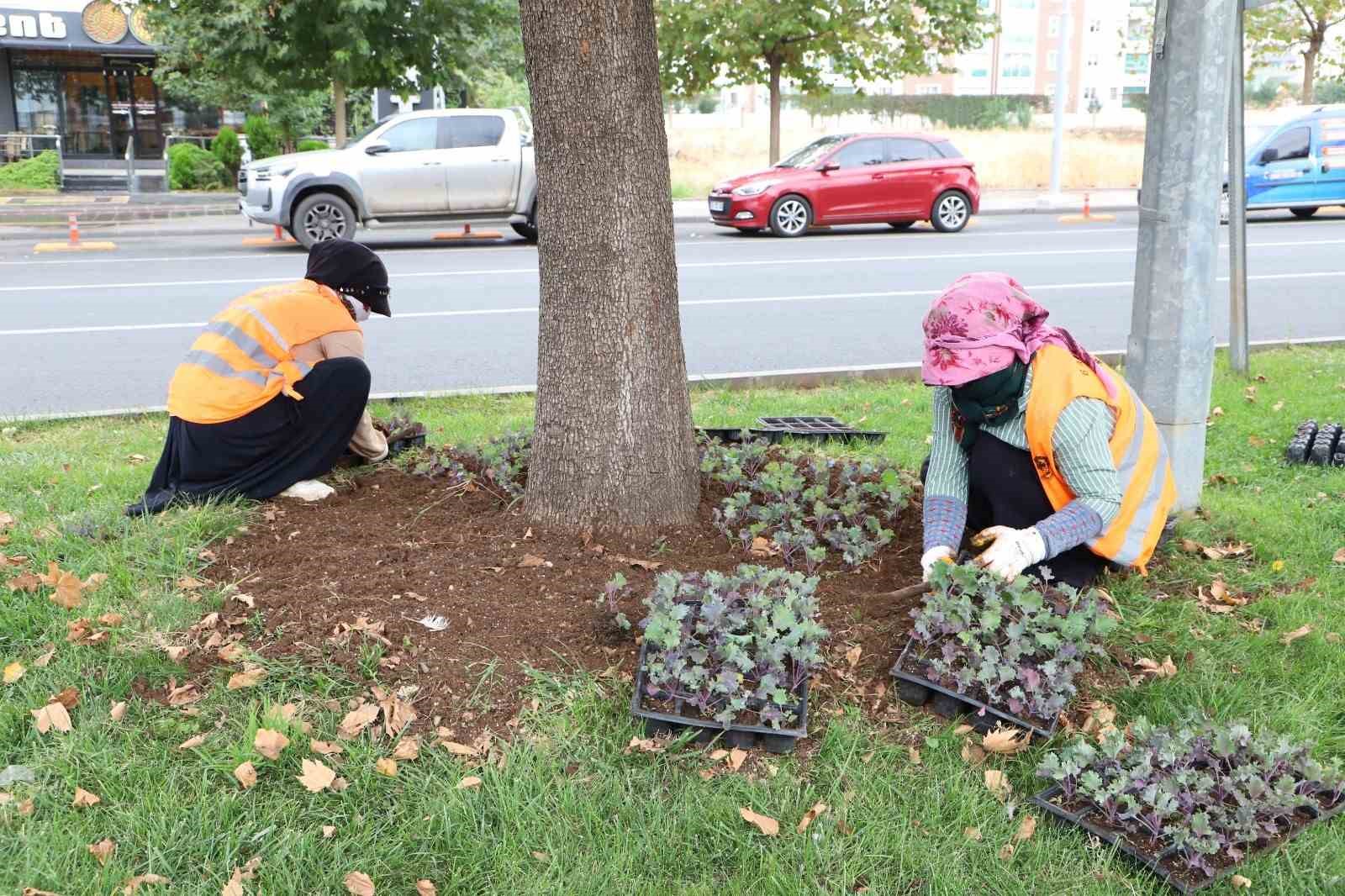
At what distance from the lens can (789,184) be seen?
17.8 meters

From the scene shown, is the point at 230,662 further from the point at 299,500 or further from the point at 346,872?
the point at 299,500

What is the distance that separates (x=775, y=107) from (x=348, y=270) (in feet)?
69.0

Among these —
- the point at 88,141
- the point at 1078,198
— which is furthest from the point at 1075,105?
the point at 88,141

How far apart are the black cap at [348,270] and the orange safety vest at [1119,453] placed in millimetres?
2588

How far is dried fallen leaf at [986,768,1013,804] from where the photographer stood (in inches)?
113

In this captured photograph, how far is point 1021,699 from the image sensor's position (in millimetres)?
3004

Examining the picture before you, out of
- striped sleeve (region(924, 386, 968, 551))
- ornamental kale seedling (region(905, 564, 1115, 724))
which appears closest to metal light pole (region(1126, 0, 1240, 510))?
striped sleeve (region(924, 386, 968, 551))

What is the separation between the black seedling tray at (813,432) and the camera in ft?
18.4

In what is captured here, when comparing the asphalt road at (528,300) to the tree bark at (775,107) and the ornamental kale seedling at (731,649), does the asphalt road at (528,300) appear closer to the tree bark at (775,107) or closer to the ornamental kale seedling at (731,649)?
the ornamental kale seedling at (731,649)

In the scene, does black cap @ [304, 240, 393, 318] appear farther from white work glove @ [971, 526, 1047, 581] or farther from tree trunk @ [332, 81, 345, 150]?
tree trunk @ [332, 81, 345, 150]

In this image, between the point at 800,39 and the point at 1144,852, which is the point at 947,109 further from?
the point at 1144,852

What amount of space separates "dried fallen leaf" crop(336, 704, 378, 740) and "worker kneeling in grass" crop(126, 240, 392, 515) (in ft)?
5.39

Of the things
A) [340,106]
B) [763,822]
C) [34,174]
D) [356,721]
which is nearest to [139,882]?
[356,721]

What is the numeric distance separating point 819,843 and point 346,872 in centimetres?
108
